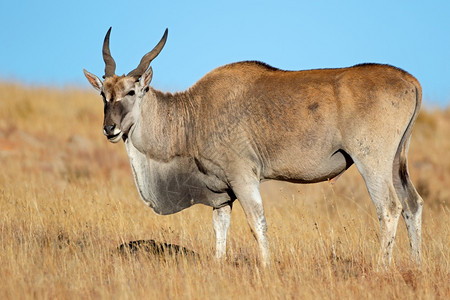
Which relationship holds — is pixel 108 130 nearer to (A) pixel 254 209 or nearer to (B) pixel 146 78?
(B) pixel 146 78

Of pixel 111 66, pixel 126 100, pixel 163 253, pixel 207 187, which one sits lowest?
pixel 163 253

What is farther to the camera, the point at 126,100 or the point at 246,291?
the point at 126,100

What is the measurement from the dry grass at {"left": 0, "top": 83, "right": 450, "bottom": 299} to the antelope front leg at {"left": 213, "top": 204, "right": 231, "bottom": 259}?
0.49 ft

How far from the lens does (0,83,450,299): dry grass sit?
6191 millimetres

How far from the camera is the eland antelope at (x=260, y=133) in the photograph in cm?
742

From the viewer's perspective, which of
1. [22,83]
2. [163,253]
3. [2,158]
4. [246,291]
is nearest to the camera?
[246,291]

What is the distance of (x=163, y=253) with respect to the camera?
7777mm

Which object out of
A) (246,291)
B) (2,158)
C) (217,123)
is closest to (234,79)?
(217,123)

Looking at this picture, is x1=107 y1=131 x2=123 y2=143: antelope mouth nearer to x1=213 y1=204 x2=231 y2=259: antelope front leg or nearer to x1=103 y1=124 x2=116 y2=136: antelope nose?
x1=103 y1=124 x2=116 y2=136: antelope nose

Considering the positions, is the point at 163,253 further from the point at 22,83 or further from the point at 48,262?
the point at 22,83

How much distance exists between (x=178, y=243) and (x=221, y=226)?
1227 mm

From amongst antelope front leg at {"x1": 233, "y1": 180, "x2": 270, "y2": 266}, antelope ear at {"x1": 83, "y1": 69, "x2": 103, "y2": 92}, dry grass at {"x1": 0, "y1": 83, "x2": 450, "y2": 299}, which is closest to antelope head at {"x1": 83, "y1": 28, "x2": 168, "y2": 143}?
antelope ear at {"x1": 83, "y1": 69, "x2": 103, "y2": 92}

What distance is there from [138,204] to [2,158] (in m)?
5.63

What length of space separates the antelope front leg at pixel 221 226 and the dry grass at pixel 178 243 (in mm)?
149
